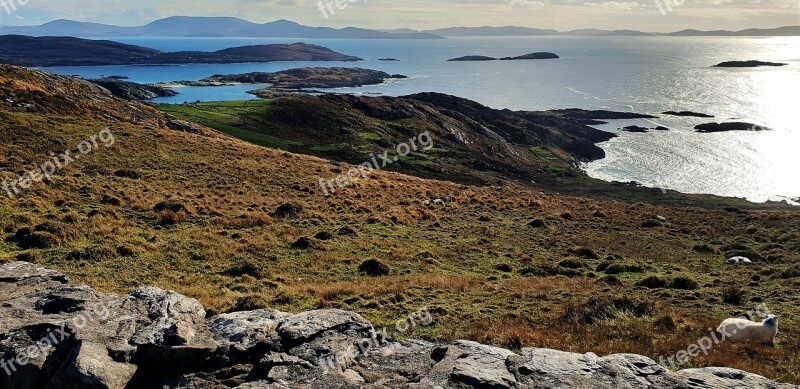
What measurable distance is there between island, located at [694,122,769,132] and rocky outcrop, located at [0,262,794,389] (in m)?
148

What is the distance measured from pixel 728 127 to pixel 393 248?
143 metres

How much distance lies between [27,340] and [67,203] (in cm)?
1935

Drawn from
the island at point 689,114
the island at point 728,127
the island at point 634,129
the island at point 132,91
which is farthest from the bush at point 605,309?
the island at point 689,114

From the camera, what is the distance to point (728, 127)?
443 ft

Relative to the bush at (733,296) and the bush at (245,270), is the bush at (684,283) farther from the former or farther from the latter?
the bush at (245,270)

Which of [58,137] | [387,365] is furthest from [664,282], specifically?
[58,137]

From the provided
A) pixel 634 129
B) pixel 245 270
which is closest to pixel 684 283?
pixel 245 270

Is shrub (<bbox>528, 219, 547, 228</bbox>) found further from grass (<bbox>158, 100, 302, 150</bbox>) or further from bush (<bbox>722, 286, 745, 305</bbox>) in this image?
grass (<bbox>158, 100, 302, 150</bbox>)

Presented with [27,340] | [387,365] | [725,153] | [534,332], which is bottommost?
[725,153]

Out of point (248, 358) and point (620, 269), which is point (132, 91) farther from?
point (248, 358)

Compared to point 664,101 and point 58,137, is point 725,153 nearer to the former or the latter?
point 664,101

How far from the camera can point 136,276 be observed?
16.8 m

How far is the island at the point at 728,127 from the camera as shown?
134 meters

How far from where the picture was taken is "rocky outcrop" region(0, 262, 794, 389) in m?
8.74
